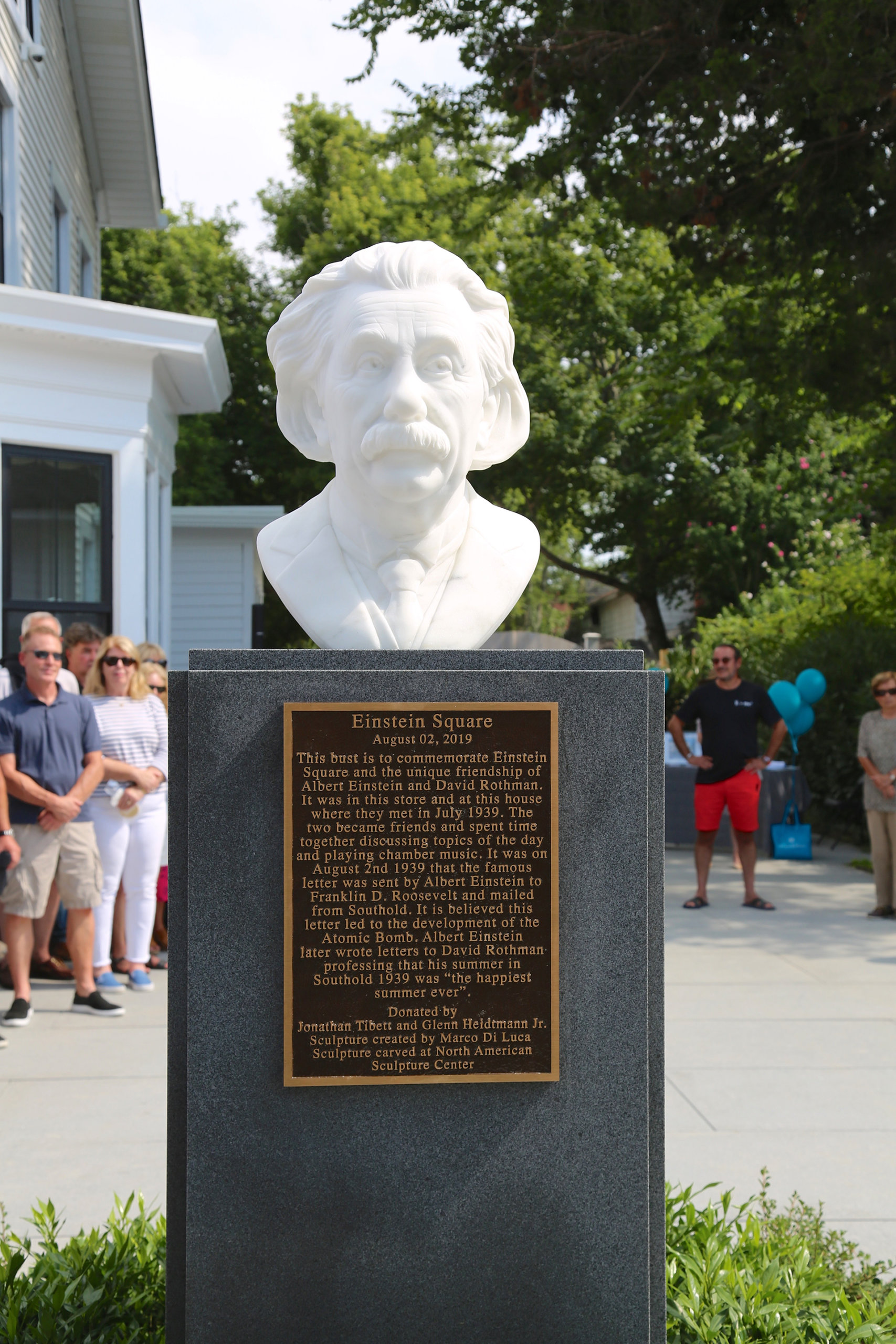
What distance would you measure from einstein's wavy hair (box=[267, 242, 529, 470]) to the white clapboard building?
561cm

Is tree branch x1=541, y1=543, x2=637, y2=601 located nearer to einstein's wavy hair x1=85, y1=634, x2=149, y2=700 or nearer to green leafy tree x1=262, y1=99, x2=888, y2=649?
green leafy tree x1=262, y1=99, x2=888, y2=649

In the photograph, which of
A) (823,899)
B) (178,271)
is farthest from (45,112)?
(178,271)

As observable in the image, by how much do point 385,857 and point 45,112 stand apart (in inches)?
447

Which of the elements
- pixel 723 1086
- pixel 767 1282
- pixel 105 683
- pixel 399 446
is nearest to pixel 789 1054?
pixel 723 1086

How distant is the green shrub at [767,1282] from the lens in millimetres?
3145

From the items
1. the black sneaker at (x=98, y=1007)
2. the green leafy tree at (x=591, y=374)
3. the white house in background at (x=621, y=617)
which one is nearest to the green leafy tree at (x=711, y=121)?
the black sneaker at (x=98, y=1007)

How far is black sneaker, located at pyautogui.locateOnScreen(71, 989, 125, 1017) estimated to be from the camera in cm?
648

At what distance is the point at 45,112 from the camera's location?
469 inches

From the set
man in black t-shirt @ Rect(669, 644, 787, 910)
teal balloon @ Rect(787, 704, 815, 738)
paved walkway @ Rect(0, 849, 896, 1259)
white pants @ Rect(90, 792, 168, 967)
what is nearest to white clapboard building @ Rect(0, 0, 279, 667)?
white pants @ Rect(90, 792, 168, 967)

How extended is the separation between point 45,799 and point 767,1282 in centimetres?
418

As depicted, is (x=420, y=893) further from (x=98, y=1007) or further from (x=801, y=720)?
(x=801, y=720)

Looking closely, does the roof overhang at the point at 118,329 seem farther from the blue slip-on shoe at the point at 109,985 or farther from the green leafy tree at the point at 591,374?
the green leafy tree at the point at 591,374

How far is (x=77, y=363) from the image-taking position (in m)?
9.08

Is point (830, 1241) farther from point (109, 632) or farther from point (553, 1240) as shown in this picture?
point (109, 632)
